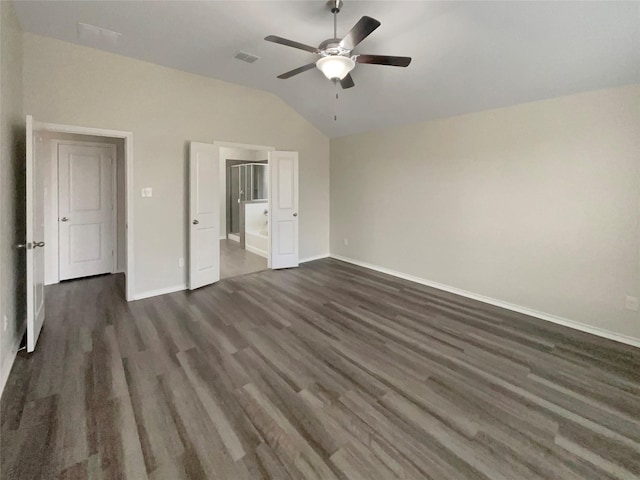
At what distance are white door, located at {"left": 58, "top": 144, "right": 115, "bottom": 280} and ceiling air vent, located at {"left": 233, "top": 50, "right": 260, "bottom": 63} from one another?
2.77 meters

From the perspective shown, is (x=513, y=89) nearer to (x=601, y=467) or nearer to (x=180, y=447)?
(x=601, y=467)

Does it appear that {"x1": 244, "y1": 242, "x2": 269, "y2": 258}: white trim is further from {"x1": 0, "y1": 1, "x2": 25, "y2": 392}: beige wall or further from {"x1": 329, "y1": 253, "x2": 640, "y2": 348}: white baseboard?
{"x1": 0, "y1": 1, "x2": 25, "y2": 392}: beige wall

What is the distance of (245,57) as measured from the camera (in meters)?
3.80

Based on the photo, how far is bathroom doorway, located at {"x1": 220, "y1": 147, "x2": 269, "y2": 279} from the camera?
7.36 m

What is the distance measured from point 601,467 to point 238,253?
6.45 meters

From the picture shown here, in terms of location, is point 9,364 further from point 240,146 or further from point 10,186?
point 240,146

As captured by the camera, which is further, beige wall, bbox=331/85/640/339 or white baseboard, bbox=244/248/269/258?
white baseboard, bbox=244/248/269/258

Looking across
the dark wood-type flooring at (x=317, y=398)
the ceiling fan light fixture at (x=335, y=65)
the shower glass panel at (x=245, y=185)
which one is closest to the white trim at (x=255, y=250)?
the shower glass panel at (x=245, y=185)

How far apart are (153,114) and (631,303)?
5.82 meters

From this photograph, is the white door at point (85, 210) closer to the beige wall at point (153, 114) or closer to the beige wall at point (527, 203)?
the beige wall at point (153, 114)

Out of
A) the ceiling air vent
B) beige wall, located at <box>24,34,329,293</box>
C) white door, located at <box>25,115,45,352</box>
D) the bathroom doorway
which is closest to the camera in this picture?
white door, located at <box>25,115,45,352</box>

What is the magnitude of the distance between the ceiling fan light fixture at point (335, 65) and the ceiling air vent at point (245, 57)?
5.25 ft

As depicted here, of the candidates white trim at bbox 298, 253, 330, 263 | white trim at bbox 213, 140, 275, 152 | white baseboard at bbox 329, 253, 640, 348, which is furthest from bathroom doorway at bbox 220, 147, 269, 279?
white baseboard at bbox 329, 253, 640, 348

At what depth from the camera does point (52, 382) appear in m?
2.32
